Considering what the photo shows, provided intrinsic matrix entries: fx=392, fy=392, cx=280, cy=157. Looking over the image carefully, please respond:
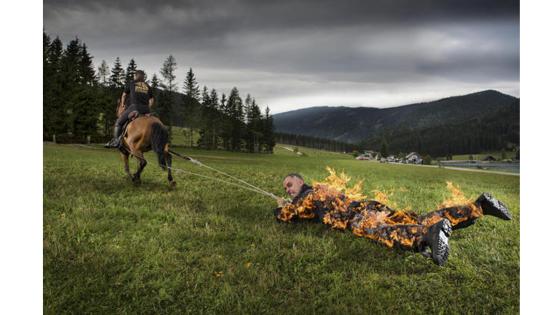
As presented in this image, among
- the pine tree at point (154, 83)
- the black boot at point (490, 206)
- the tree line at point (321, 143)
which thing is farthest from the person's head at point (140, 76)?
the black boot at point (490, 206)

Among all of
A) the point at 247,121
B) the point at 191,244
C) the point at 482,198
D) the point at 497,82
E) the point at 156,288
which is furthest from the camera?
the point at 247,121

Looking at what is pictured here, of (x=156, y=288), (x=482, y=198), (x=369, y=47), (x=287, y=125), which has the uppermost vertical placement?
(x=369, y=47)

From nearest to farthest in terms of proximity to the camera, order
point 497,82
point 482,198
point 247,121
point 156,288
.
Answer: point 156,288
point 482,198
point 497,82
point 247,121

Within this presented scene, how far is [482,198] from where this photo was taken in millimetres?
3725

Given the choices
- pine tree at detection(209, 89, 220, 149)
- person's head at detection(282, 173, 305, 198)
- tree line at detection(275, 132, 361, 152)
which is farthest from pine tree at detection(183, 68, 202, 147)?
person's head at detection(282, 173, 305, 198)

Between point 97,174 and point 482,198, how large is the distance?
4.46 metres

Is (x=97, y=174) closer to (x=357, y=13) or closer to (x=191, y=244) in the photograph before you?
(x=191, y=244)

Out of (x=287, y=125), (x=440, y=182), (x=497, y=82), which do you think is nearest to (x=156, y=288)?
(x=287, y=125)

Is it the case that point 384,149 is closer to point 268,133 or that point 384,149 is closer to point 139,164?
point 268,133

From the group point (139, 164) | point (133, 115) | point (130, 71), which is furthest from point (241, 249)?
point (130, 71)

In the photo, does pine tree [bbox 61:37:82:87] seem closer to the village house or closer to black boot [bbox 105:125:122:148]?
black boot [bbox 105:125:122:148]

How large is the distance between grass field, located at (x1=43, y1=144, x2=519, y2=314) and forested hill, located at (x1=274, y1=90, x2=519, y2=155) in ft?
1.08

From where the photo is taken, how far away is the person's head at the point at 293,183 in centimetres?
499

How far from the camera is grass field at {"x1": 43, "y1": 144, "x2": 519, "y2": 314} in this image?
10.7ft
